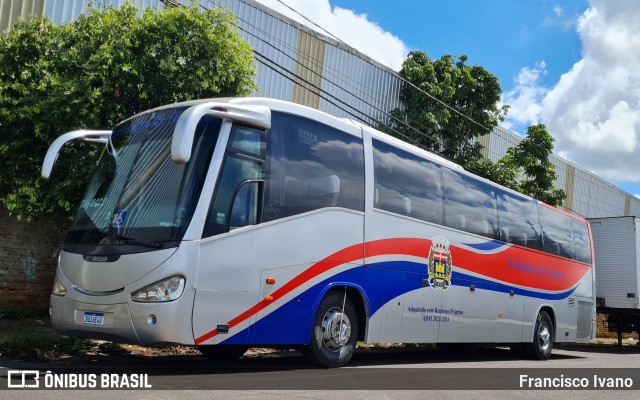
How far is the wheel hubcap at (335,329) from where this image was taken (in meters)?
8.84

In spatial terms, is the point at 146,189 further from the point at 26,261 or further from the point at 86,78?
the point at 26,261

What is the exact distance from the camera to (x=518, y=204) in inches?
567

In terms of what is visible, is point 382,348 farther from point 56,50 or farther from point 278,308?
point 56,50

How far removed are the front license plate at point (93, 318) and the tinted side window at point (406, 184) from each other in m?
4.30

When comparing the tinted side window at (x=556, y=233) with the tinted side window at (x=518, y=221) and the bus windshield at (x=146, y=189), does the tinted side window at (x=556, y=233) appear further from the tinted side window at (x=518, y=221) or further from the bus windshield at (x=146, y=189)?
the bus windshield at (x=146, y=189)

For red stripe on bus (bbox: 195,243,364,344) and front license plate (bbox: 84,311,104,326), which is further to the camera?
red stripe on bus (bbox: 195,243,364,344)

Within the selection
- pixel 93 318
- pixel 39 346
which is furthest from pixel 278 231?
pixel 39 346

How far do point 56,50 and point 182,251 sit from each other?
691 centimetres

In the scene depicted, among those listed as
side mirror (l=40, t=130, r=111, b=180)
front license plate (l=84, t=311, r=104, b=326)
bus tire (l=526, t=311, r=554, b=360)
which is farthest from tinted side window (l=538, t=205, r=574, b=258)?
front license plate (l=84, t=311, r=104, b=326)

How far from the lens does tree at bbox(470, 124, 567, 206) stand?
2330 cm

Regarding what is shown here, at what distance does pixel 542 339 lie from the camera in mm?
14875

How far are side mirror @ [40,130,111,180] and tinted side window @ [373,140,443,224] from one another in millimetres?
3974

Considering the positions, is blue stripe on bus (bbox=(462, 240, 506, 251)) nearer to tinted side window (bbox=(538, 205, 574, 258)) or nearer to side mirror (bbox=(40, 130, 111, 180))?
tinted side window (bbox=(538, 205, 574, 258))

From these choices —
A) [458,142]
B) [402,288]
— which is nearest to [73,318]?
[402,288]
